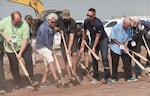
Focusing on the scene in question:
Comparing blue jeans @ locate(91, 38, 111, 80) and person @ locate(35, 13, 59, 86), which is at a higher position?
person @ locate(35, 13, 59, 86)

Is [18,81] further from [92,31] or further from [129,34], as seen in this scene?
[129,34]

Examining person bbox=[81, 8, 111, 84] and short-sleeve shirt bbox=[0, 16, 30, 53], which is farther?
person bbox=[81, 8, 111, 84]

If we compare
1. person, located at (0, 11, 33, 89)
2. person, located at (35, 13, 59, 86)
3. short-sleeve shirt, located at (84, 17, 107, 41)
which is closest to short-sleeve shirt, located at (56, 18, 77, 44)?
short-sleeve shirt, located at (84, 17, 107, 41)

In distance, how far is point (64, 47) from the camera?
13812mm

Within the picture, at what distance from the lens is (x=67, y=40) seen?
13.8 meters

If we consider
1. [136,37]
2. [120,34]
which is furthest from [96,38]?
[136,37]

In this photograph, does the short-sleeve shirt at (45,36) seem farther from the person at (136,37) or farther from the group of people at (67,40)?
the person at (136,37)

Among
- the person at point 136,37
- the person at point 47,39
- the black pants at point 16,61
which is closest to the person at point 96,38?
the person at point 136,37

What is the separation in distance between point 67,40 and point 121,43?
1492 mm

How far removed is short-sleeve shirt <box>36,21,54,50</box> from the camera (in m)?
12.8

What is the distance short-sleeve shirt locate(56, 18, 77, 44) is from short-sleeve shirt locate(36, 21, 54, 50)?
0.71 meters

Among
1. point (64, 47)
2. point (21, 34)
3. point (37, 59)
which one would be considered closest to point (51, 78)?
point (64, 47)

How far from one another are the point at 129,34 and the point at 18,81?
330 centimetres

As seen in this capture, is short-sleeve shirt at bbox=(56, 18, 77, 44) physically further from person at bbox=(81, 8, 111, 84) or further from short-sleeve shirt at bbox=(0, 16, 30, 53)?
short-sleeve shirt at bbox=(0, 16, 30, 53)
